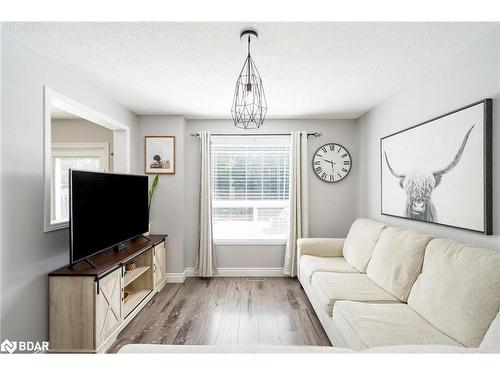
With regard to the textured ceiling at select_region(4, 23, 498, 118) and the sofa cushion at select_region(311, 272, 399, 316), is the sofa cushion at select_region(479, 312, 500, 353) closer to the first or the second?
the sofa cushion at select_region(311, 272, 399, 316)

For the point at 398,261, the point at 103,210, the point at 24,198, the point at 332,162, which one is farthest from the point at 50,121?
the point at 332,162

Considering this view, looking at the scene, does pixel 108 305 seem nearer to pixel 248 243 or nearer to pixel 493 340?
pixel 248 243

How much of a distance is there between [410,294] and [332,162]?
7.22 feet

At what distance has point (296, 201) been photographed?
352 centimetres

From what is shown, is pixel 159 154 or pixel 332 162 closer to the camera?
pixel 159 154

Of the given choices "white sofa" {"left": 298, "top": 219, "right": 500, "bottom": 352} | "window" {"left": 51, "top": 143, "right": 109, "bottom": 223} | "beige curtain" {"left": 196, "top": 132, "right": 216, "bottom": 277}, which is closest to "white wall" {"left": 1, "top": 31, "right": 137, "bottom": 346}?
"beige curtain" {"left": 196, "top": 132, "right": 216, "bottom": 277}

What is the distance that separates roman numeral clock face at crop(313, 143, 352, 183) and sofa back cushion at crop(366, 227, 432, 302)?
4.66 ft

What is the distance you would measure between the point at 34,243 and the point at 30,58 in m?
1.37

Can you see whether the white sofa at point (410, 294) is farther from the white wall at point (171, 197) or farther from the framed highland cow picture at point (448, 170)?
the white wall at point (171, 197)

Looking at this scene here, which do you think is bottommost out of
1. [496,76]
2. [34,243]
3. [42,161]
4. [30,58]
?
[34,243]

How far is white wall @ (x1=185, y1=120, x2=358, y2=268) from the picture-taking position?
3.64m

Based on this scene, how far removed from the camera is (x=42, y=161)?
6.07ft
